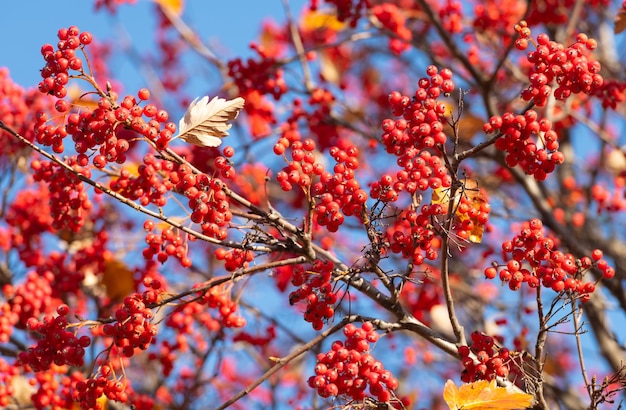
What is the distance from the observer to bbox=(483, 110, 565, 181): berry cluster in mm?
2574

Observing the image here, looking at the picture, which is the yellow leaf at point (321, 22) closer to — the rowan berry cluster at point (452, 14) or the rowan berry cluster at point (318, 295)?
the rowan berry cluster at point (452, 14)

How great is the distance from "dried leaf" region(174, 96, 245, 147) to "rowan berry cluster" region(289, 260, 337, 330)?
26.0 inches

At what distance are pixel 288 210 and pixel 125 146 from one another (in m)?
5.38

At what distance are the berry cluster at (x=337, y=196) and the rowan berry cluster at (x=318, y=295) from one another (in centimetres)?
16

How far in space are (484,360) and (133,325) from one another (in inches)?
52.3

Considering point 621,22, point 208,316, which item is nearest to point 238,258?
point 208,316

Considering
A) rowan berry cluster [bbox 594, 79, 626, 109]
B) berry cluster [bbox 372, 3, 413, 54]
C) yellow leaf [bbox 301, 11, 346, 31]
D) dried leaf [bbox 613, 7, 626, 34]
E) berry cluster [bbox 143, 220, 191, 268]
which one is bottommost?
berry cluster [bbox 143, 220, 191, 268]

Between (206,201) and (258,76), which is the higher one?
(258,76)

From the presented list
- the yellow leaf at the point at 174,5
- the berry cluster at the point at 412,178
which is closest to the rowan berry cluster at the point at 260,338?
the berry cluster at the point at 412,178

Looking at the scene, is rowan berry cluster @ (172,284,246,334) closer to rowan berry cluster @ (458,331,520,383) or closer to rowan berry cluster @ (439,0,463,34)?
rowan berry cluster @ (458,331,520,383)

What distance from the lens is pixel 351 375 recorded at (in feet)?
8.22

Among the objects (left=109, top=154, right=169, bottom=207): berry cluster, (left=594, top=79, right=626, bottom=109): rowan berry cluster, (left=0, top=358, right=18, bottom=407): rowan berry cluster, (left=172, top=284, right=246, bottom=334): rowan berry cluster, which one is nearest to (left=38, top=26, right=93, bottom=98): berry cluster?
(left=109, top=154, right=169, bottom=207): berry cluster

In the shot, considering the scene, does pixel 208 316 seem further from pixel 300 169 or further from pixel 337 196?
pixel 337 196

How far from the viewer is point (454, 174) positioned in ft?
8.42
